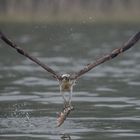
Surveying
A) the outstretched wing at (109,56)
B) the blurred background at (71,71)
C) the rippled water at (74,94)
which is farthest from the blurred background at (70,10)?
the outstretched wing at (109,56)

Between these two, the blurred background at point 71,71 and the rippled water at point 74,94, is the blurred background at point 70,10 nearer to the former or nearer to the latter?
the blurred background at point 71,71

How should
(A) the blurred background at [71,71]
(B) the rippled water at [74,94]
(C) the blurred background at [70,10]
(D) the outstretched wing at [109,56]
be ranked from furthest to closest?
(C) the blurred background at [70,10] < (A) the blurred background at [71,71] < (B) the rippled water at [74,94] < (D) the outstretched wing at [109,56]

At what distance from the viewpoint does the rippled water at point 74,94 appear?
13.1m

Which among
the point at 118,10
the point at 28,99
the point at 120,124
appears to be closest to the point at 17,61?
the point at 28,99

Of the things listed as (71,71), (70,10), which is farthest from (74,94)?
(70,10)

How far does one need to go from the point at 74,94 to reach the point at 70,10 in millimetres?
21716

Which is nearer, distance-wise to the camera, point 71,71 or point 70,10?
point 71,71

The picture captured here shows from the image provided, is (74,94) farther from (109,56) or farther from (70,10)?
(70,10)

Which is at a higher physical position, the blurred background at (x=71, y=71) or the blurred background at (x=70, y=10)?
the blurred background at (x=70, y=10)

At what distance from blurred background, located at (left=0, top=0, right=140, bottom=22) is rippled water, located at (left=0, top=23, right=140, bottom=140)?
640cm

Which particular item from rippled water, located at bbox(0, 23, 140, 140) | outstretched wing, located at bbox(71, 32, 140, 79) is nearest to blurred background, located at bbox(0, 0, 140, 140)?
rippled water, located at bbox(0, 23, 140, 140)

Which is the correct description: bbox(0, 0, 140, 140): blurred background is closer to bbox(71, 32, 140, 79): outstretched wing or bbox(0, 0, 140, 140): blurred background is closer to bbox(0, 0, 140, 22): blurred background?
bbox(0, 0, 140, 22): blurred background

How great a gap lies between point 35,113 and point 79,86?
4143 millimetres

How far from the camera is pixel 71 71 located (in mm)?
21547
